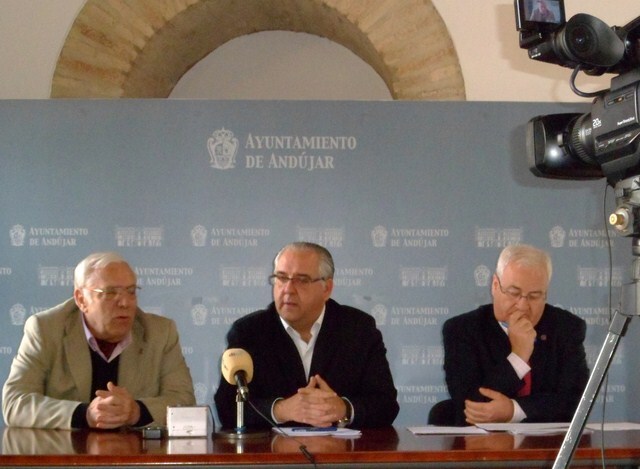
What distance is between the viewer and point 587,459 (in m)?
2.60

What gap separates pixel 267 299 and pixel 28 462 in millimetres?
2075

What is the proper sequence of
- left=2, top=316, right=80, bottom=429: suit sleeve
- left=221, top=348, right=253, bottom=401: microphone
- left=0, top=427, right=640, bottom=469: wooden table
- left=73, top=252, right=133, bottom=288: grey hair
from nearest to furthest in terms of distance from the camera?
left=0, top=427, right=640, bottom=469: wooden table < left=221, top=348, right=253, bottom=401: microphone < left=2, top=316, right=80, bottom=429: suit sleeve < left=73, top=252, right=133, bottom=288: grey hair

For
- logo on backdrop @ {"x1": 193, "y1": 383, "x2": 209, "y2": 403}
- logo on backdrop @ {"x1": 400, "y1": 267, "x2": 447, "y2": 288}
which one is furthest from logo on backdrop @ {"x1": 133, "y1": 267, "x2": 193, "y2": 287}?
logo on backdrop @ {"x1": 400, "y1": 267, "x2": 447, "y2": 288}

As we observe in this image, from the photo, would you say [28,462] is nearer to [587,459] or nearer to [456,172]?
[587,459]

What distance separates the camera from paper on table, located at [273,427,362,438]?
9.72ft

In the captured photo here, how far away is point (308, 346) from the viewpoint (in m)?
3.69

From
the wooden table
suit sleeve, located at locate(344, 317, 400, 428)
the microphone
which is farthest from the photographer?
suit sleeve, located at locate(344, 317, 400, 428)

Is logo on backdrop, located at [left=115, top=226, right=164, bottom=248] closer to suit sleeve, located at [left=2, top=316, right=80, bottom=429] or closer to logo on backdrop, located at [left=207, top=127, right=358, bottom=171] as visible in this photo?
logo on backdrop, located at [left=207, top=127, right=358, bottom=171]

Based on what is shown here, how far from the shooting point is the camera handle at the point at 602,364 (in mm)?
2043

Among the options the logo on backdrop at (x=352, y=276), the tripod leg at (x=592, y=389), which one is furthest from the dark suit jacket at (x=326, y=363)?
the tripod leg at (x=592, y=389)

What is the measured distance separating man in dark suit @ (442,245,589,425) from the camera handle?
1.46m

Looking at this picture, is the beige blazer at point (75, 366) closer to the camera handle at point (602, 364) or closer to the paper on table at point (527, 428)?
the paper on table at point (527, 428)

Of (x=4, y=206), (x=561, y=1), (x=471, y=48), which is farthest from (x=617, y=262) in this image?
(x=4, y=206)

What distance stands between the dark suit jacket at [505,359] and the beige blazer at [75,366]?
106cm
